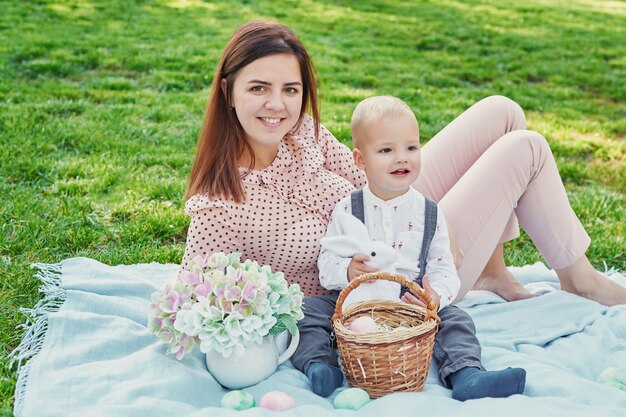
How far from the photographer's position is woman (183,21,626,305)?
2.76m

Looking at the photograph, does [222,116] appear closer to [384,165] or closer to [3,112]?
[384,165]

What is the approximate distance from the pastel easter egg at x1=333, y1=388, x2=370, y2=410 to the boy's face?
2.50 feet

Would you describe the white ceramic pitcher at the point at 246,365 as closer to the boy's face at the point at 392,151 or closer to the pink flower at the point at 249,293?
the pink flower at the point at 249,293

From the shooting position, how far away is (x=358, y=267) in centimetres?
259

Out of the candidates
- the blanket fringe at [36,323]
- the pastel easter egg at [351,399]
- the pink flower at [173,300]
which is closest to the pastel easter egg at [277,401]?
the pastel easter egg at [351,399]

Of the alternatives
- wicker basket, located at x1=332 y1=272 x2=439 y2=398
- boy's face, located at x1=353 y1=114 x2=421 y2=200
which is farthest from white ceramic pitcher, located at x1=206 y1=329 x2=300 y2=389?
boy's face, located at x1=353 y1=114 x2=421 y2=200

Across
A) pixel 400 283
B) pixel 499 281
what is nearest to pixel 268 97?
pixel 400 283

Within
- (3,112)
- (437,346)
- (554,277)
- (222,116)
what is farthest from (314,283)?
(3,112)

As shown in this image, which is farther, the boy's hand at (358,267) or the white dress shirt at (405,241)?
the white dress shirt at (405,241)

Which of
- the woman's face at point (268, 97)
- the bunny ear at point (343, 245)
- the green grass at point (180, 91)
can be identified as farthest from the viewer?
the green grass at point (180, 91)

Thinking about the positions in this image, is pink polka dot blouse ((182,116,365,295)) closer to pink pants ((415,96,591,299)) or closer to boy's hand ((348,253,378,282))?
boy's hand ((348,253,378,282))

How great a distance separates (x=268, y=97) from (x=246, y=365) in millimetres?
970

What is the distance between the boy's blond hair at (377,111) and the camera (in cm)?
270

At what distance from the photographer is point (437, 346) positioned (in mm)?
2654
